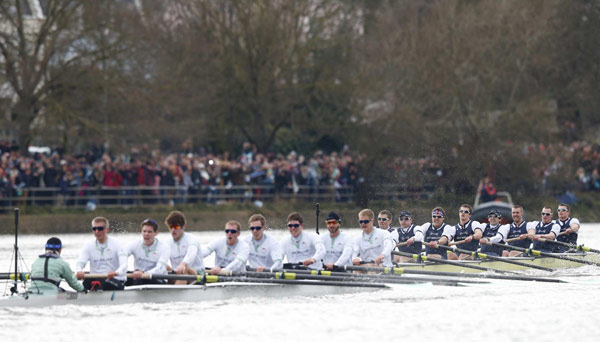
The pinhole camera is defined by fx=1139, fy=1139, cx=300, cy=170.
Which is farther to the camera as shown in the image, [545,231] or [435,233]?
[545,231]

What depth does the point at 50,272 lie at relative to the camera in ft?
49.0

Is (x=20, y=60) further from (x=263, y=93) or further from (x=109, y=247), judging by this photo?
(x=109, y=247)

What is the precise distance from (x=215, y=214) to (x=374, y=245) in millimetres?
14076

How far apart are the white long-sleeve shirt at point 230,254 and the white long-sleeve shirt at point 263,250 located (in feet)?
1.16

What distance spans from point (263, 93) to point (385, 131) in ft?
13.7

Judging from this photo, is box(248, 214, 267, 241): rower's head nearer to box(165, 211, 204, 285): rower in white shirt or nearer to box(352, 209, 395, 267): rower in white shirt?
box(165, 211, 204, 285): rower in white shirt

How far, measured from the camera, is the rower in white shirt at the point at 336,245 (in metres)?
17.5

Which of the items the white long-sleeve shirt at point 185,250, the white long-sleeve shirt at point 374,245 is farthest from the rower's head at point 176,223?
the white long-sleeve shirt at point 374,245

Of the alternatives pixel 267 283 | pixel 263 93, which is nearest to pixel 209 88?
pixel 263 93

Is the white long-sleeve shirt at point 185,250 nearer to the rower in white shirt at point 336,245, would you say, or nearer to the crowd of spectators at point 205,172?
the rower in white shirt at point 336,245

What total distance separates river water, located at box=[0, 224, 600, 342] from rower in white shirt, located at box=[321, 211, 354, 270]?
695 millimetres

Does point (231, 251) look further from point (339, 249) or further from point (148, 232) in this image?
point (339, 249)

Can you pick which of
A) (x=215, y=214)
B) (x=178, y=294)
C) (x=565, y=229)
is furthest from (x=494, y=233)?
(x=215, y=214)

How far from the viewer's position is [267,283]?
16641 millimetres
